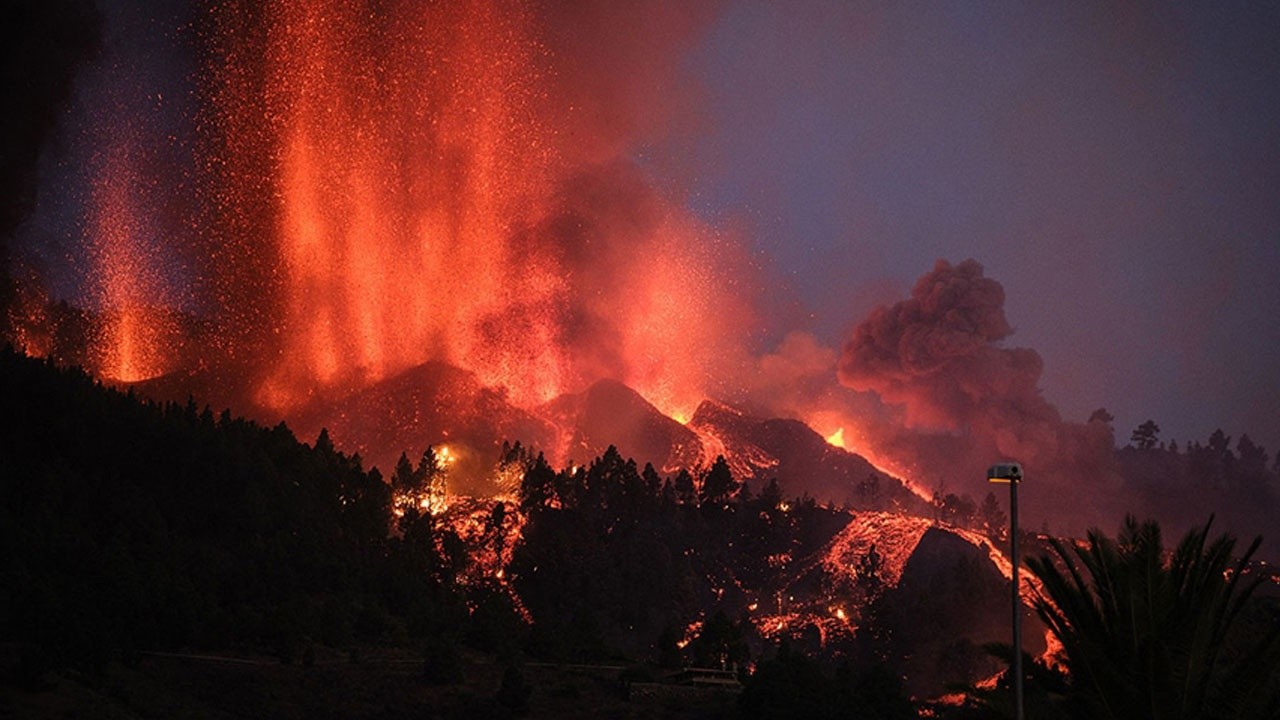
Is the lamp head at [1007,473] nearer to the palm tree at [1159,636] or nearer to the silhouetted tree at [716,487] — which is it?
the palm tree at [1159,636]

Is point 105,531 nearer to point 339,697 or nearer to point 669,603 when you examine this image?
point 339,697

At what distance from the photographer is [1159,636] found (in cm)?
3544

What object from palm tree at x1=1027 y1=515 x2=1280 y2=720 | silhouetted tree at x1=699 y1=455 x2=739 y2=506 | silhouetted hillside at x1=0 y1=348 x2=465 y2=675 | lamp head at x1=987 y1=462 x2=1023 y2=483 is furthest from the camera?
silhouetted tree at x1=699 y1=455 x2=739 y2=506

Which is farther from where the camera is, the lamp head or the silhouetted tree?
the silhouetted tree

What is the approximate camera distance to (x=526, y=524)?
152 meters

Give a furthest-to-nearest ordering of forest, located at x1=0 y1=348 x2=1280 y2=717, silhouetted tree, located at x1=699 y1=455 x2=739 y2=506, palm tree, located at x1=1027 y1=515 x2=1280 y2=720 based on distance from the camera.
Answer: silhouetted tree, located at x1=699 y1=455 x2=739 y2=506 < forest, located at x1=0 y1=348 x2=1280 y2=717 < palm tree, located at x1=1027 y1=515 x2=1280 y2=720

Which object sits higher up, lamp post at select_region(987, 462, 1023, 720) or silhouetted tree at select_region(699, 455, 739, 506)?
silhouetted tree at select_region(699, 455, 739, 506)

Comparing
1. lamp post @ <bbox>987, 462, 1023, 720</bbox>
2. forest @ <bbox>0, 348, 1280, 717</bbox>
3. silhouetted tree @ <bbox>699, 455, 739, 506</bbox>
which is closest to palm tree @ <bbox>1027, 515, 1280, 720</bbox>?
forest @ <bbox>0, 348, 1280, 717</bbox>

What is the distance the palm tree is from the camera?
34.2 meters

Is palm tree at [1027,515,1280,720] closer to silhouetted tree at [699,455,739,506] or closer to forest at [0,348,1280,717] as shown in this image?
forest at [0,348,1280,717]

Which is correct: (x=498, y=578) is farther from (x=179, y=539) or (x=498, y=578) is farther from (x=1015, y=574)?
(x=1015, y=574)

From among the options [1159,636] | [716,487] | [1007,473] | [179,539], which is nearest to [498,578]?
[716,487]

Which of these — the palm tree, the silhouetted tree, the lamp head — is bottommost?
the palm tree

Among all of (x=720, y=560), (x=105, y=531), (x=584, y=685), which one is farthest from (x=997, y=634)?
(x=105, y=531)
